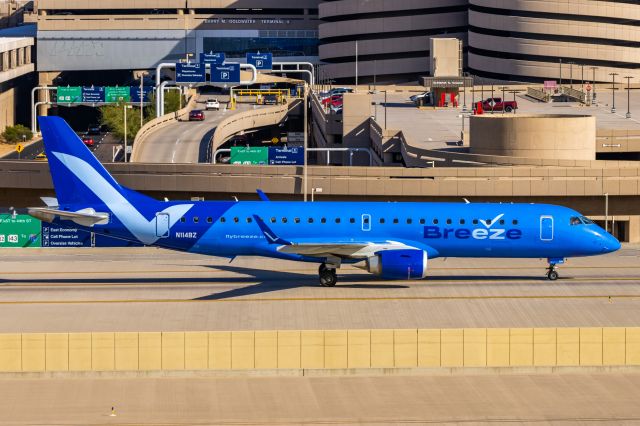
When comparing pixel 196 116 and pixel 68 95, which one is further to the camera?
pixel 68 95

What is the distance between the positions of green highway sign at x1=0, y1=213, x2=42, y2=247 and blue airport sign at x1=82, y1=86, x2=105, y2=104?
329ft

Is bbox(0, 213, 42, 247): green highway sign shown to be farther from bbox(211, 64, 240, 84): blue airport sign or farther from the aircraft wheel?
bbox(211, 64, 240, 84): blue airport sign

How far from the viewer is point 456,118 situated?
412 ft

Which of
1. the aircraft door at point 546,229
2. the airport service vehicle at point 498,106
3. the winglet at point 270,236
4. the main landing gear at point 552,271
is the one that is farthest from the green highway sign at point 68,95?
the aircraft door at point 546,229

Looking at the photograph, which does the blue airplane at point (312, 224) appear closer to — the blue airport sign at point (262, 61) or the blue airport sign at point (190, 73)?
the blue airport sign at point (190, 73)

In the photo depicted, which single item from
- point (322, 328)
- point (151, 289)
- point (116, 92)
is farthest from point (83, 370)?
point (116, 92)

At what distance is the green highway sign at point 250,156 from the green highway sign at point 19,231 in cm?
4263

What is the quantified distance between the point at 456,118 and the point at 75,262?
61435mm

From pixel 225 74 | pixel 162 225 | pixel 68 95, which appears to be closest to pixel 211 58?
pixel 225 74

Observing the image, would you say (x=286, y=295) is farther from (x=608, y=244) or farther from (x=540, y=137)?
(x=540, y=137)

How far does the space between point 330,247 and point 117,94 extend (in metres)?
118

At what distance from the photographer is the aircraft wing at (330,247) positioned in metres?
60.3

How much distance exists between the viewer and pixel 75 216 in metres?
61.8

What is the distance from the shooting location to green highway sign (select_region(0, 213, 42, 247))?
251 feet
